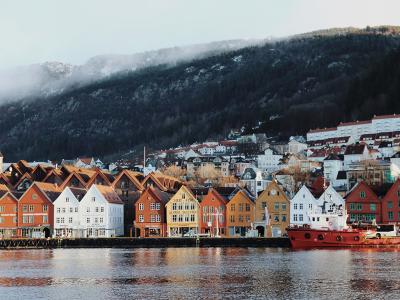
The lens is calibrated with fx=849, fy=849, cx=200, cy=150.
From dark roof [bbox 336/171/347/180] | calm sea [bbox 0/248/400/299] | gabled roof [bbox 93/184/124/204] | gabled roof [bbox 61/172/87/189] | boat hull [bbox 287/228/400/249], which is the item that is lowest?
calm sea [bbox 0/248/400/299]

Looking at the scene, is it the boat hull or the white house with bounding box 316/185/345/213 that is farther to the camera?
the white house with bounding box 316/185/345/213

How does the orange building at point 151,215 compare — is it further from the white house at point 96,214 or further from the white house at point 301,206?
the white house at point 301,206

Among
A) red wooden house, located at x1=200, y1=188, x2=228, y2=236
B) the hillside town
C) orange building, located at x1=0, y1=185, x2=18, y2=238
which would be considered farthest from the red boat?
orange building, located at x1=0, y1=185, x2=18, y2=238

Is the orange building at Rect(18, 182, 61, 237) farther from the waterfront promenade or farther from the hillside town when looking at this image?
the waterfront promenade

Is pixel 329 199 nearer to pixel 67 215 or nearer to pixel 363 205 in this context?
pixel 363 205

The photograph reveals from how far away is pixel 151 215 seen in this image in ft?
401

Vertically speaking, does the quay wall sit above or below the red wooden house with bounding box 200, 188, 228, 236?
below

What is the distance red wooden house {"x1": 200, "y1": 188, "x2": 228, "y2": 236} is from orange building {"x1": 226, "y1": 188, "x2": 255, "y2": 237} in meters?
0.85

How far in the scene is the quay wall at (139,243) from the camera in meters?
106

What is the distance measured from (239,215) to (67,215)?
83.1 ft

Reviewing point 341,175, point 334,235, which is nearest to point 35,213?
point 334,235

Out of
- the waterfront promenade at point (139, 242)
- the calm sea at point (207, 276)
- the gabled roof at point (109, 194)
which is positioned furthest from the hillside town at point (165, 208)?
the calm sea at point (207, 276)

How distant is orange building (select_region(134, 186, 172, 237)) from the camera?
12188 centimetres

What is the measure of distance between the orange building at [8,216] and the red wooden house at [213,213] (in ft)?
91.4
